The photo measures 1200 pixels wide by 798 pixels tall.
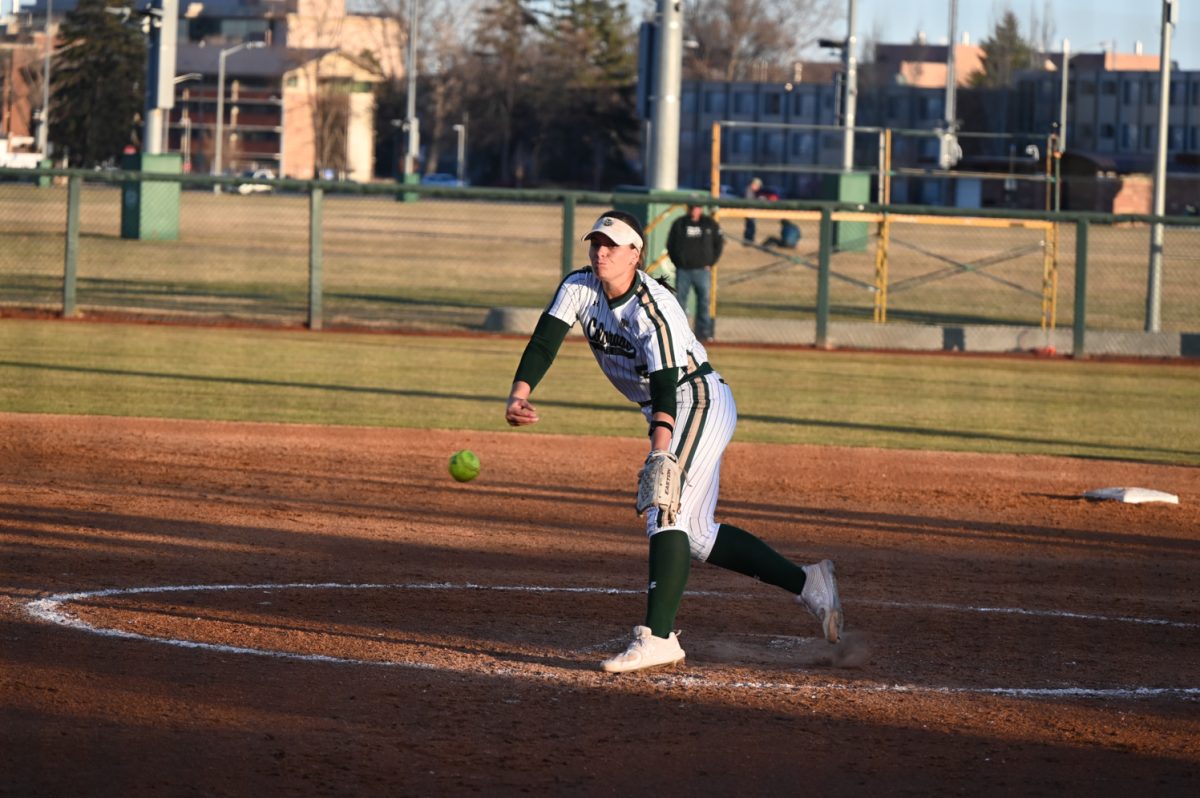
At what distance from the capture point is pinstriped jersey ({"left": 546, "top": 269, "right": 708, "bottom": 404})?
238 inches

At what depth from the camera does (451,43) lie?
320 ft

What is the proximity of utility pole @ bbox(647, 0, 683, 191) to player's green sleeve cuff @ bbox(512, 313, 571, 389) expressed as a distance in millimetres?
18519

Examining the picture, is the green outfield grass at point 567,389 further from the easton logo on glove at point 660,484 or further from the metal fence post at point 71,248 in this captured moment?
the easton logo on glove at point 660,484

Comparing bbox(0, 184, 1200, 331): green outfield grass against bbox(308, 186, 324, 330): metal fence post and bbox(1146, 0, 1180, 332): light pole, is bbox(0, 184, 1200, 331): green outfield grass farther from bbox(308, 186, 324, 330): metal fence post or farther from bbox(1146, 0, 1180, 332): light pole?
bbox(1146, 0, 1180, 332): light pole

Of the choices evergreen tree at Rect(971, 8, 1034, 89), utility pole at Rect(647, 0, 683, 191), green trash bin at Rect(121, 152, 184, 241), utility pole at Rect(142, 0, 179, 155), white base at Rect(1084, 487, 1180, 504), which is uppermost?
evergreen tree at Rect(971, 8, 1034, 89)

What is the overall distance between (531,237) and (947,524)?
36256 millimetres

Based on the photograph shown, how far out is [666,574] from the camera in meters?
6.10

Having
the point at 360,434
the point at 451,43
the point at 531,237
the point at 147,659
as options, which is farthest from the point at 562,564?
the point at 451,43

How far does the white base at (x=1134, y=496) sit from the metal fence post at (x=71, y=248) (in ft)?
49.5

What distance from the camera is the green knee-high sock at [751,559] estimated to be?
6.42m

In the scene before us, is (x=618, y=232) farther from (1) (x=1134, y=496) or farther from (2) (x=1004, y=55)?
(2) (x=1004, y=55)

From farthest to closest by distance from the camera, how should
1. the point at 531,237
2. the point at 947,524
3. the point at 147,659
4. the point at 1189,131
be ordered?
1. the point at 1189,131
2. the point at 531,237
3. the point at 947,524
4. the point at 147,659

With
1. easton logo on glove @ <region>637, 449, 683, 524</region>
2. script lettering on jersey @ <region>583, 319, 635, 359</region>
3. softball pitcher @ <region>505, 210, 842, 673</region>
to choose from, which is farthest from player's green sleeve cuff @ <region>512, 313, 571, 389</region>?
easton logo on glove @ <region>637, 449, 683, 524</region>

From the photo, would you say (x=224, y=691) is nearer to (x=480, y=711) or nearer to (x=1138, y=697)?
(x=480, y=711)
